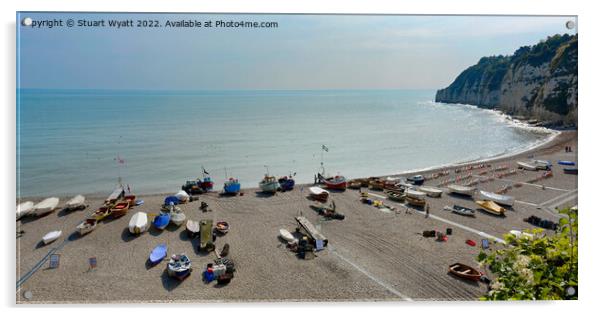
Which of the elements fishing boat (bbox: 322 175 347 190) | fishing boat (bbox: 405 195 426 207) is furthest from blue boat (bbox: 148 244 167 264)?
fishing boat (bbox: 405 195 426 207)

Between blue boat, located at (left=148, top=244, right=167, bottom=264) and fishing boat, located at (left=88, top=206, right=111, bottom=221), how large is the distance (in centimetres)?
532

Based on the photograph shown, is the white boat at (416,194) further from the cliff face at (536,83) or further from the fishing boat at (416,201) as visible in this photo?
the cliff face at (536,83)

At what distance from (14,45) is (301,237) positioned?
1349 centimetres

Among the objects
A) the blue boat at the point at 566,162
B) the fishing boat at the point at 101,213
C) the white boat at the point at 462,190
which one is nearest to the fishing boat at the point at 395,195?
the white boat at the point at 462,190

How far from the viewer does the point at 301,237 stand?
60.7 feet

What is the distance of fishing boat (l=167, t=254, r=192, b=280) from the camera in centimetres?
1442

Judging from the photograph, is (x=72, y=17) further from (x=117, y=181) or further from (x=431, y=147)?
(x=431, y=147)

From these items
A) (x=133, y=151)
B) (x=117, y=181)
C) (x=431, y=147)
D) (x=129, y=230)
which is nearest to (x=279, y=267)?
(x=129, y=230)

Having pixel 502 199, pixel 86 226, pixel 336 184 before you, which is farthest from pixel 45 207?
pixel 502 199

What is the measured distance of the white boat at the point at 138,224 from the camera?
1859cm

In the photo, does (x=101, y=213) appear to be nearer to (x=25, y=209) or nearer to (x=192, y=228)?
(x=25, y=209)

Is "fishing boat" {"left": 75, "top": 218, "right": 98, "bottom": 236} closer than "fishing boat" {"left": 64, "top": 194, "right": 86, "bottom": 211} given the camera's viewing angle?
Yes

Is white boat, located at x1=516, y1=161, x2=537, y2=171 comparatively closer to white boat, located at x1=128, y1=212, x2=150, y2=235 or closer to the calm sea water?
the calm sea water

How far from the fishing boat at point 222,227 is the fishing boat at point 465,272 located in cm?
1077
